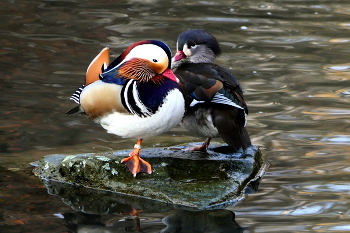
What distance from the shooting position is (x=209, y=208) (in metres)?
4.09

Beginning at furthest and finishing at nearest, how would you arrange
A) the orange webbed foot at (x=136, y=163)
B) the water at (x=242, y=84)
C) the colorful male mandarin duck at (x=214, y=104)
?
the colorful male mandarin duck at (x=214, y=104)
the orange webbed foot at (x=136, y=163)
the water at (x=242, y=84)

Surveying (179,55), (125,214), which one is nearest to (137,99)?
(125,214)

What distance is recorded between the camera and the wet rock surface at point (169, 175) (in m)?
4.20

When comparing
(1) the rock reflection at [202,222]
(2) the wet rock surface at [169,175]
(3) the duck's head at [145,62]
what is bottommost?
(1) the rock reflection at [202,222]

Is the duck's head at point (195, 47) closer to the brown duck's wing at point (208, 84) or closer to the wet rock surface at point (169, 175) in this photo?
the brown duck's wing at point (208, 84)

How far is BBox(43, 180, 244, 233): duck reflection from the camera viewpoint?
3.76 metres

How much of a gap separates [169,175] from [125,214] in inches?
21.9

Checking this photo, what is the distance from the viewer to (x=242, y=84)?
23.9ft

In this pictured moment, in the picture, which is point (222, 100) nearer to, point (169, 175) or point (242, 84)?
point (169, 175)

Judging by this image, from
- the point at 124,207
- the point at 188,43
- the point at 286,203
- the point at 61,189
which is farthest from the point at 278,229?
the point at 188,43

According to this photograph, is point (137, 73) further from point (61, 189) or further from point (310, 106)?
point (310, 106)

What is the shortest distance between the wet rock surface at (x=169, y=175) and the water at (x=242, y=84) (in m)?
0.14

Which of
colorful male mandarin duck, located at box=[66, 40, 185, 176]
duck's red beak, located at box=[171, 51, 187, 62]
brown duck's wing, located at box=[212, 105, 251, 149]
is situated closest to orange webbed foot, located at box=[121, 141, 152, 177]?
colorful male mandarin duck, located at box=[66, 40, 185, 176]

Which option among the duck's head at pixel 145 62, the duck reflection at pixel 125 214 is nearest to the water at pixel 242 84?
the duck reflection at pixel 125 214
